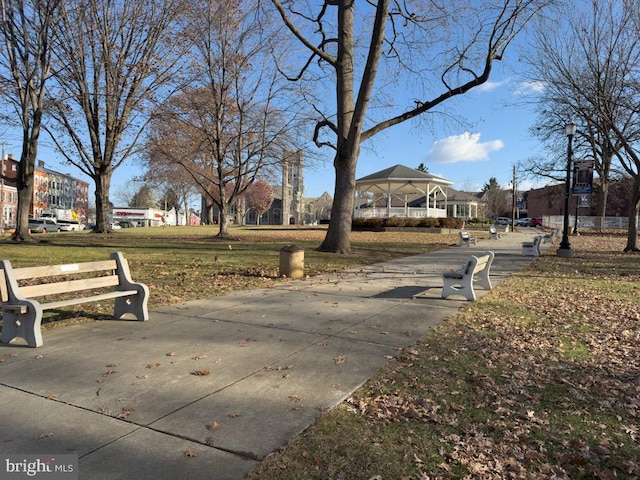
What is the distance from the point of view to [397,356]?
204 inches

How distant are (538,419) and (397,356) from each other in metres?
1.70

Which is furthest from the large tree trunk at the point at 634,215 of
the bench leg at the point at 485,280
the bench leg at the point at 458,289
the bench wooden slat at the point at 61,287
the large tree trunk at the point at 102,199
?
the large tree trunk at the point at 102,199

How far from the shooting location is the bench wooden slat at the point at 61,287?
212 inches

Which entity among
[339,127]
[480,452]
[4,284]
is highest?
[339,127]

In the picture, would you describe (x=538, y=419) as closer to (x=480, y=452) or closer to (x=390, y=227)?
(x=480, y=452)

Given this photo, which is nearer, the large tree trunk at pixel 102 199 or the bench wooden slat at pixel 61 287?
the bench wooden slat at pixel 61 287

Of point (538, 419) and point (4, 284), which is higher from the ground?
point (4, 284)

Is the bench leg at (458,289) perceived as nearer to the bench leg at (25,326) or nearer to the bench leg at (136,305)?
the bench leg at (136,305)

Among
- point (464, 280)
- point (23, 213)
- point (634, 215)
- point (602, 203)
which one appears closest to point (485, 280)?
point (464, 280)

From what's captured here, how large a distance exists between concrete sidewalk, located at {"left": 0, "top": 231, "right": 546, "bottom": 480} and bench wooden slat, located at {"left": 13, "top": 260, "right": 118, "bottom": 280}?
2.50ft

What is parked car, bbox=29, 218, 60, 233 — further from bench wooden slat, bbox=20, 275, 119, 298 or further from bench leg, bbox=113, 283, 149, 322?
bench wooden slat, bbox=20, 275, 119, 298

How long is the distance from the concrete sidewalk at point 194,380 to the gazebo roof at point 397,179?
3162 cm

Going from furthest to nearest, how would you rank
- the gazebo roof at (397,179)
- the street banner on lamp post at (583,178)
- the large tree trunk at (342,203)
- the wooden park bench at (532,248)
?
the gazebo roof at (397,179), the street banner on lamp post at (583,178), the wooden park bench at (532,248), the large tree trunk at (342,203)

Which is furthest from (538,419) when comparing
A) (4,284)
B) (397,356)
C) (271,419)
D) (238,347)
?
(4,284)
